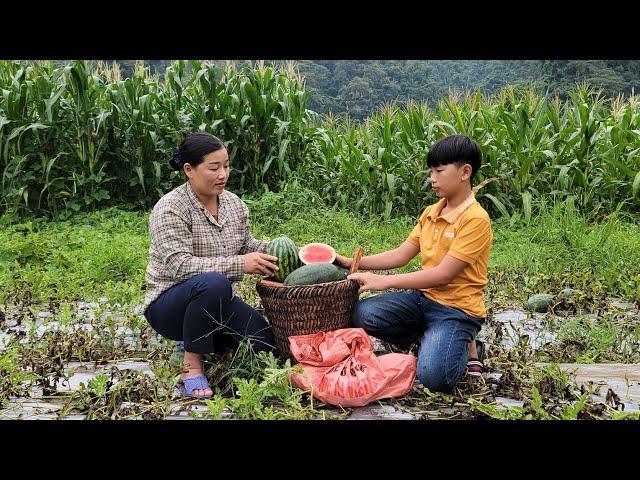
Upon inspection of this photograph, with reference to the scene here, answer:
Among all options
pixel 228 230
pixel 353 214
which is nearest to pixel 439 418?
pixel 228 230

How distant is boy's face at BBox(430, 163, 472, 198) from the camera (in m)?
4.03

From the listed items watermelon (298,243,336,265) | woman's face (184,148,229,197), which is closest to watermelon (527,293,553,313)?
watermelon (298,243,336,265)

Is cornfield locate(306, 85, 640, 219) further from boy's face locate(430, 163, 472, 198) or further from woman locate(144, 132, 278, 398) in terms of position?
woman locate(144, 132, 278, 398)

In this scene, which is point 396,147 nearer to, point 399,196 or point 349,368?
point 399,196

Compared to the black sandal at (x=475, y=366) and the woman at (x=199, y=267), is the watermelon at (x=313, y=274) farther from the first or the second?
the black sandal at (x=475, y=366)

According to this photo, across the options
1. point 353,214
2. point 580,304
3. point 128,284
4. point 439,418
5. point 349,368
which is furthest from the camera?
point 353,214

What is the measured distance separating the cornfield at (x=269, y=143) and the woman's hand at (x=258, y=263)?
5737mm

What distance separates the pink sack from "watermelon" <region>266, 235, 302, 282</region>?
44 cm

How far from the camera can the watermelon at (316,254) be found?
4340mm

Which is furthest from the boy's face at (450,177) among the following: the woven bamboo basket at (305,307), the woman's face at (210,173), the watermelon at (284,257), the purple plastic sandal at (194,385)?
the purple plastic sandal at (194,385)

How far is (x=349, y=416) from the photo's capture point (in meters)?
3.54

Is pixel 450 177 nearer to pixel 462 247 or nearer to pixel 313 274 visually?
pixel 462 247

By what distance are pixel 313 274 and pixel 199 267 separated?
2.18ft

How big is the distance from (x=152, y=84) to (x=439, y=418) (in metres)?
8.65
